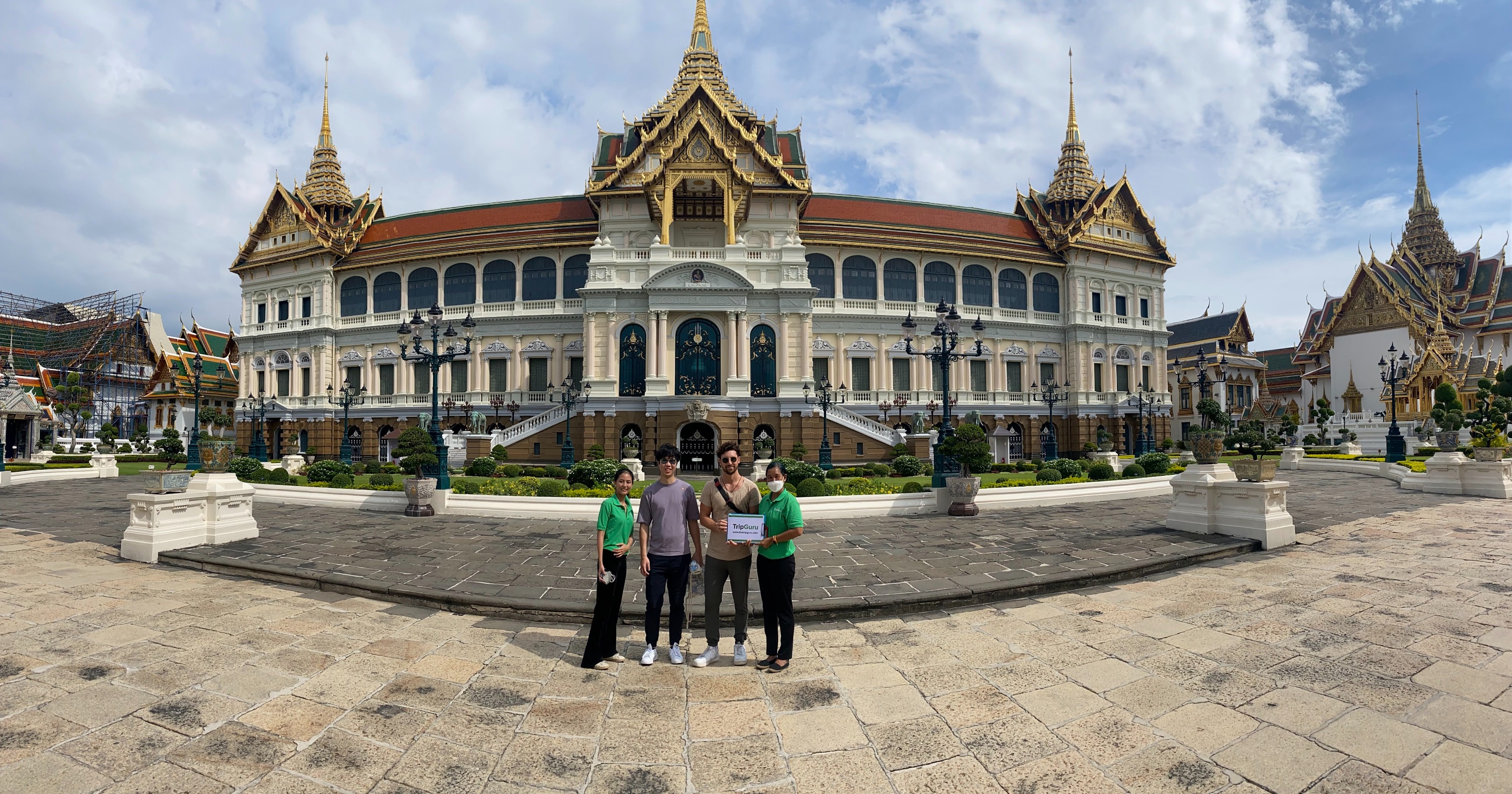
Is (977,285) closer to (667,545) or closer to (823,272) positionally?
(823,272)

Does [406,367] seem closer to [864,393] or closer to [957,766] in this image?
[864,393]

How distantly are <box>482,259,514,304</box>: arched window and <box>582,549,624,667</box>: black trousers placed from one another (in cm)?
3571

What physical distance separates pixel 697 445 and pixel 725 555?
23.9 m

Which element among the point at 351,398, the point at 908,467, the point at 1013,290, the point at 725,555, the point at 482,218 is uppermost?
the point at 482,218

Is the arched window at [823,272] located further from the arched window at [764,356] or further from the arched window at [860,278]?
the arched window at [764,356]

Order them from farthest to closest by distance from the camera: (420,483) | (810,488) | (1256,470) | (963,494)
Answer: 1. (810,488)
2. (420,483)
3. (963,494)
4. (1256,470)

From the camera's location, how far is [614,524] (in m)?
5.50

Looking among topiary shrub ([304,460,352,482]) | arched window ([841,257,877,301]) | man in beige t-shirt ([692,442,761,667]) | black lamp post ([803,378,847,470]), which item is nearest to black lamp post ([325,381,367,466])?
topiary shrub ([304,460,352,482])

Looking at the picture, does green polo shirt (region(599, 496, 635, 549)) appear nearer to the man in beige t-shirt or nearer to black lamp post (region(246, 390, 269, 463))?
the man in beige t-shirt

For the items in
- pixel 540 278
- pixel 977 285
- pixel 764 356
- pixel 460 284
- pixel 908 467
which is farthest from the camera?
pixel 977 285

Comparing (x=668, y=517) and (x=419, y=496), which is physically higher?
(x=668, y=517)

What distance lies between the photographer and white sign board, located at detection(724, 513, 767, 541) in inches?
203

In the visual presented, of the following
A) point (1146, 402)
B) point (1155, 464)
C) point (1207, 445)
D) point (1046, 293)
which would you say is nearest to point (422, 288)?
point (1155, 464)

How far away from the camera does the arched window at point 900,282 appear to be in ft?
126
